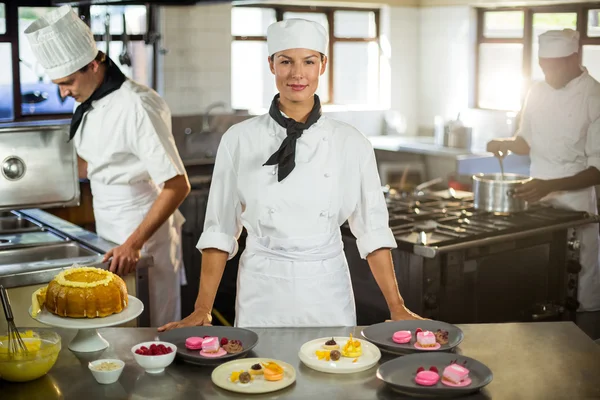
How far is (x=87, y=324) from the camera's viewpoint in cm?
206

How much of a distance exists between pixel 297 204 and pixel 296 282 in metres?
0.24

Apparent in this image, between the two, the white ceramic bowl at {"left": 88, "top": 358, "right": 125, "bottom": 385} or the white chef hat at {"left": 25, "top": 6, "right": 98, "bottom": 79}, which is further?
the white chef hat at {"left": 25, "top": 6, "right": 98, "bottom": 79}

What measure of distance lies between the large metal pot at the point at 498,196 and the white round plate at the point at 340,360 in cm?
229

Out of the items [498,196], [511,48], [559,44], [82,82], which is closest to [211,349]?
[82,82]

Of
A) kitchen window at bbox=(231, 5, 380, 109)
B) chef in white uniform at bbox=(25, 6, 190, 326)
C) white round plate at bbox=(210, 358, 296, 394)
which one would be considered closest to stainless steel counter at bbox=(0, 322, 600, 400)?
white round plate at bbox=(210, 358, 296, 394)

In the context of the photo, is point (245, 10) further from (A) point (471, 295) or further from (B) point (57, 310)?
(B) point (57, 310)

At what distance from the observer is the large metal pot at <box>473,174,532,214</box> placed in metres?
4.18

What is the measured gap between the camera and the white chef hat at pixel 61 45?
3309mm

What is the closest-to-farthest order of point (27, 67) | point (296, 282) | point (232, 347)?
point (232, 347) < point (296, 282) < point (27, 67)

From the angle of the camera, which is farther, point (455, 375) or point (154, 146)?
point (154, 146)

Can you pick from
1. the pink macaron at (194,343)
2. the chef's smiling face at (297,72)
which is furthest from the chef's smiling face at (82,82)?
the pink macaron at (194,343)

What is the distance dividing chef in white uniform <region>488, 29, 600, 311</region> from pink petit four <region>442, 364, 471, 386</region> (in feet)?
8.00

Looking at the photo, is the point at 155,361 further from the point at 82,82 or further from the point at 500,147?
the point at 500,147

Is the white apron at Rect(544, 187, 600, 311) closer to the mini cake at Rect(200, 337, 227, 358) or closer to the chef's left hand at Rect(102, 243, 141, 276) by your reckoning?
the chef's left hand at Rect(102, 243, 141, 276)
